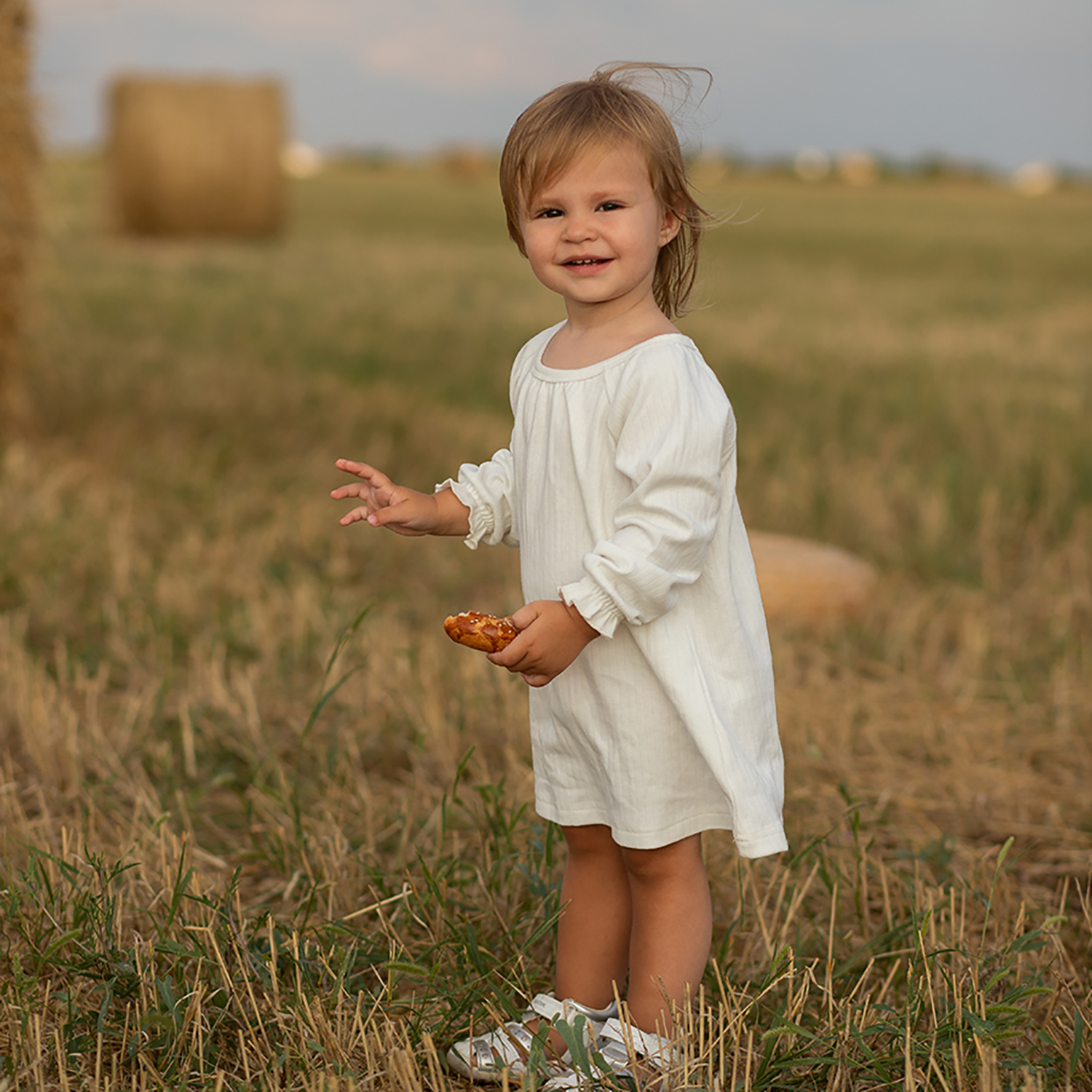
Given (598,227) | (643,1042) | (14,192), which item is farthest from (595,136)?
(14,192)

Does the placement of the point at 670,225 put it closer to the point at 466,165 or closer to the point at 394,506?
the point at 394,506

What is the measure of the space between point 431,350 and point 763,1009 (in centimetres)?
724

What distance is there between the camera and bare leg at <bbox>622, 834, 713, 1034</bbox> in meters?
2.04

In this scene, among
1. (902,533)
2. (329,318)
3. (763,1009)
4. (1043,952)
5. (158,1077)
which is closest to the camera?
(158,1077)

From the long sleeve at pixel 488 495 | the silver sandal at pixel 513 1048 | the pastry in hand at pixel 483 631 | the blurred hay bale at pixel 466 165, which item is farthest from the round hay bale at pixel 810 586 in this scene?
the blurred hay bale at pixel 466 165

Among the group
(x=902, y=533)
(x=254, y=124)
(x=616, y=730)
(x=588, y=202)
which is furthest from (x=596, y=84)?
(x=254, y=124)

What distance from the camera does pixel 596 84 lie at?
76.4 inches

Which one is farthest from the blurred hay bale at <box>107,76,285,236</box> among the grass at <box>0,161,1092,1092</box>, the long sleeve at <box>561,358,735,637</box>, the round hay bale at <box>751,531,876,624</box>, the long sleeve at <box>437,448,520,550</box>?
the long sleeve at <box>561,358,735,637</box>

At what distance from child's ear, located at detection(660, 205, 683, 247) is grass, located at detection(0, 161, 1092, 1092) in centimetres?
10

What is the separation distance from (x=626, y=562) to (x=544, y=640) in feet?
0.48

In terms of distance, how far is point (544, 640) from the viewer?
5.91ft

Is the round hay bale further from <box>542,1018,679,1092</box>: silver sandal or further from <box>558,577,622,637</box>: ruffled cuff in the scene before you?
<box>558,577,622,637</box>: ruffled cuff

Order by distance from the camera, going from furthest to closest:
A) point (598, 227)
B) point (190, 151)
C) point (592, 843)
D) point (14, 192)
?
point (190, 151)
point (14, 192)
point (592, 843)
point (598, 227)

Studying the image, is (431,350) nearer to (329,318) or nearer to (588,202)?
(329,318)
